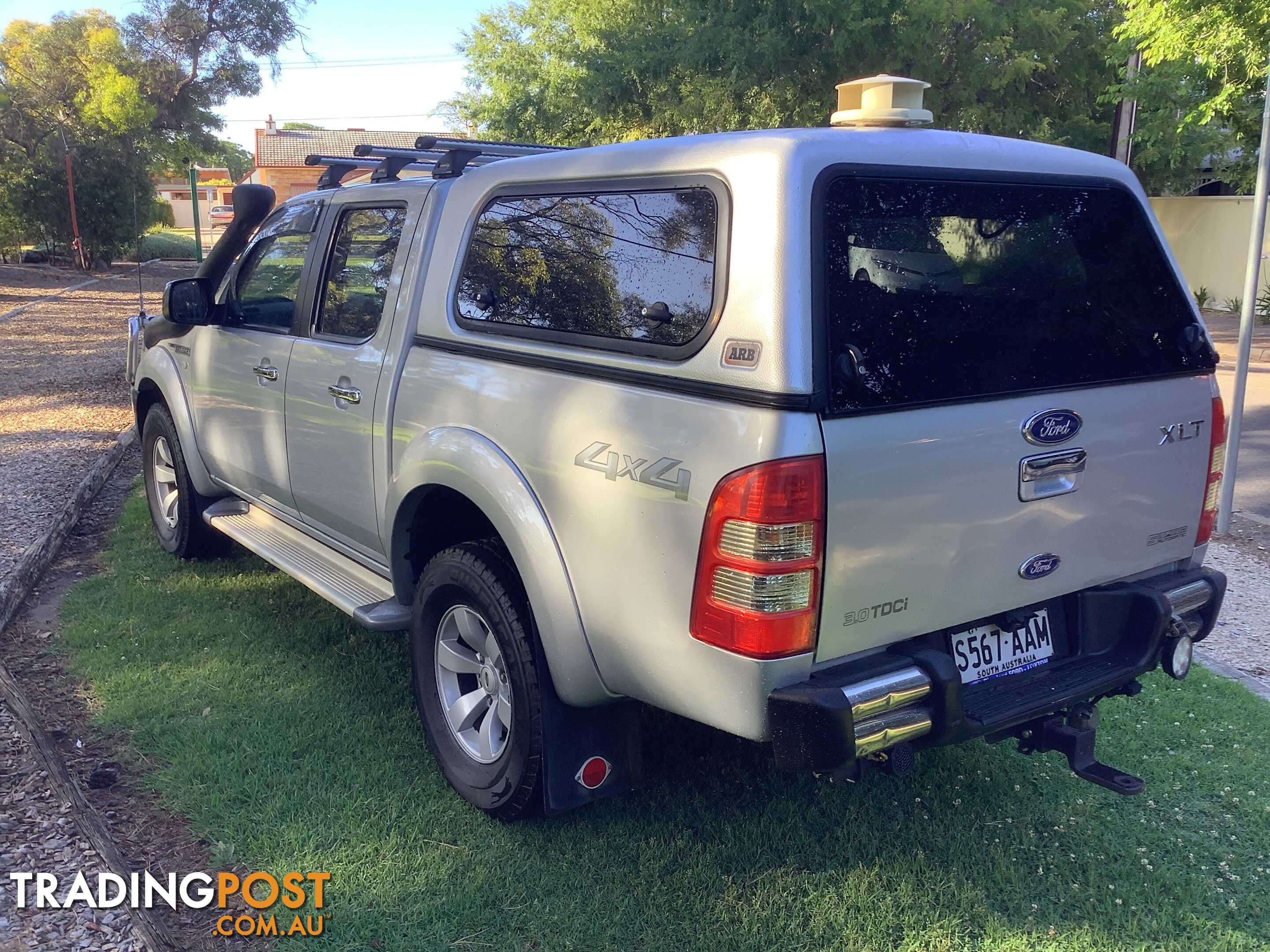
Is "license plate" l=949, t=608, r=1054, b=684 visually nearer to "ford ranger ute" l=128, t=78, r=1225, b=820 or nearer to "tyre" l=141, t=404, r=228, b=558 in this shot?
"ford ranger ute" l=128, t=78, r=1225, b=820

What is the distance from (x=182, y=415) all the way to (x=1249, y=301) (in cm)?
618

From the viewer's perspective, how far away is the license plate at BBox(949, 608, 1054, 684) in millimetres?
2863

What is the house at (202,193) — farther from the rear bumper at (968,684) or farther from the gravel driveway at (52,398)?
the rear bumper at (968,684)

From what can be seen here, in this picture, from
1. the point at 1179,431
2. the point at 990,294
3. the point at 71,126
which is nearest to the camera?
the point at 990,294

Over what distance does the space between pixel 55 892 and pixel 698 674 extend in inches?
78.4

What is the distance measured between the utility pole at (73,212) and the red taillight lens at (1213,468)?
23.5m

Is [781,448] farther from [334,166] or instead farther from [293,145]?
[293,145]

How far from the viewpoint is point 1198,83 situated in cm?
Answer: 1409

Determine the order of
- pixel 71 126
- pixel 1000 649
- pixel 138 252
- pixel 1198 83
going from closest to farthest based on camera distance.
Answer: pixel 1000 649, pixel 138 252, pixel 1198 83, pixel 71 126

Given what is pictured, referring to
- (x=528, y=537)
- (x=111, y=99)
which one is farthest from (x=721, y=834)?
(x=111, y=99)

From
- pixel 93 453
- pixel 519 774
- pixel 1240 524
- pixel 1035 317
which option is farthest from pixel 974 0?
pixel 519 774

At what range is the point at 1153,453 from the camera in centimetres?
310

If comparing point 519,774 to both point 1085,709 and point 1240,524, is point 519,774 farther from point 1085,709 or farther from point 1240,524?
point 1240,524

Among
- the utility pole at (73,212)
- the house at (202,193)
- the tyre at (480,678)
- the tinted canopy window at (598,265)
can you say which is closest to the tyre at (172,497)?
the tyre at (480,678)
